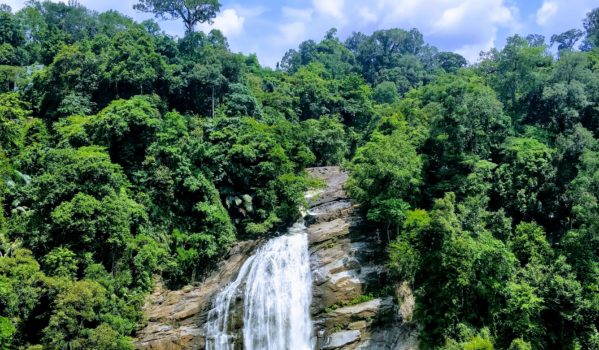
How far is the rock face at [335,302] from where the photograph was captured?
886 inches

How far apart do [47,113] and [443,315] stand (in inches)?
1224

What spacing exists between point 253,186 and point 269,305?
9.72 meters

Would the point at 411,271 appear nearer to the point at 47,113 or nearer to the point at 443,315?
the point at 443,315

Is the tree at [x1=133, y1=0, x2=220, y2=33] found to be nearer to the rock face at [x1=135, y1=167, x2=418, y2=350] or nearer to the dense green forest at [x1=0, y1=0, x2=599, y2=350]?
the dense green forest at [x1=0, y1=0, x2=599, y2=350]

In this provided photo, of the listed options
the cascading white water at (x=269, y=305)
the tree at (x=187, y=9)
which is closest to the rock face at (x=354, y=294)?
the cascading white water at (x=269, y=305)

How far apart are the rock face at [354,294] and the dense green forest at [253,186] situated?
1.27 meters

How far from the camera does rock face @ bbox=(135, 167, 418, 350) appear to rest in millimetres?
22500

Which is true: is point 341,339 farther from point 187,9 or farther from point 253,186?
point 187,9

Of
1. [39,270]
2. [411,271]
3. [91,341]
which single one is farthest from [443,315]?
[39,270]

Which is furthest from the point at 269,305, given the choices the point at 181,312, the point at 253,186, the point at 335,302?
the point at 253,186

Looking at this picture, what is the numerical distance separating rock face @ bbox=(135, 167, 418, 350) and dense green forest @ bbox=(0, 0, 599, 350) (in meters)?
1.02

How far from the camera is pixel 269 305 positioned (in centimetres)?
2433

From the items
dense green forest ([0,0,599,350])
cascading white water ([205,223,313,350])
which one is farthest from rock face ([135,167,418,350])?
dense green forest ([0,0,599,350])

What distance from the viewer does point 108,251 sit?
23875mm
